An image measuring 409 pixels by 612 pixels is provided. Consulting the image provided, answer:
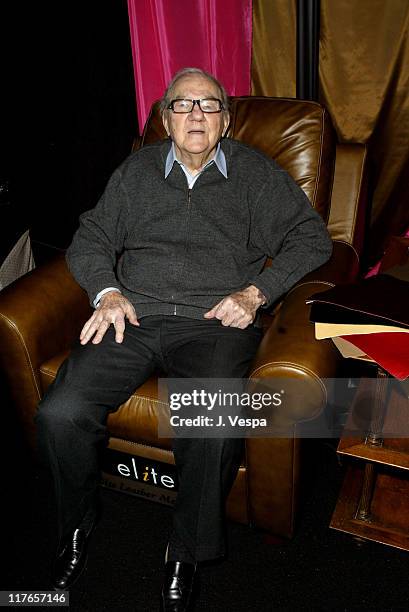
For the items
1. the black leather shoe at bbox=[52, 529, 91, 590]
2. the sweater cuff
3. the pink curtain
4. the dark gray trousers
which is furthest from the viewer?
the pink curtain

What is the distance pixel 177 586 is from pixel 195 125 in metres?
1.17

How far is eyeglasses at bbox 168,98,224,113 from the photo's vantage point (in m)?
1.59

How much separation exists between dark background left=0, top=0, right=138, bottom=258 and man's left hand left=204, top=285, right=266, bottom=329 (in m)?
1.27

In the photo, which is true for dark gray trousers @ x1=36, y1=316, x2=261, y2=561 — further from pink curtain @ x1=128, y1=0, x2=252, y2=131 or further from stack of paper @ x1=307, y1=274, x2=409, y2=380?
pink curtain @ x1=128, y1=0, x2=252, y2=131

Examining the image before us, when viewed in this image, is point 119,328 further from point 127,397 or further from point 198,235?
point 198,235

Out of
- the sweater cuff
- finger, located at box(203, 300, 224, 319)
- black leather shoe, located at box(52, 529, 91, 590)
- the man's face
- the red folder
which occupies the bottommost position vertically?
black leather shoe, located at box(52, 529, 91, 590)

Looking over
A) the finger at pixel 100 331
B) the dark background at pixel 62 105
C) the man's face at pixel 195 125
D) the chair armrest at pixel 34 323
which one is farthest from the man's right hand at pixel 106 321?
the dark background at pixel 62 105

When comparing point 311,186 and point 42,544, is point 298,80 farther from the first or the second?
point 42,544

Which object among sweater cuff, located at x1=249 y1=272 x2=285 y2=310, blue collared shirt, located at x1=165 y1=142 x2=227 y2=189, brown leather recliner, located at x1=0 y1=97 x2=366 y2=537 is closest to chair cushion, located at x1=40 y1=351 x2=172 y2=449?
brown leather recliner, located at x1=0 y1=97 x2=366 y2=537

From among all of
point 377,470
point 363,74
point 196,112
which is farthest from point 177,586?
point 363,74

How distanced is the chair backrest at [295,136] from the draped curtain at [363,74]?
0.35m

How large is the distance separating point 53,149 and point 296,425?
6.58ft

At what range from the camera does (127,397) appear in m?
1.38

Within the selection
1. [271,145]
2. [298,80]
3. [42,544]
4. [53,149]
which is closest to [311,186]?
[271,145]
